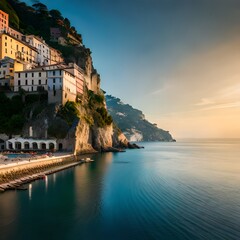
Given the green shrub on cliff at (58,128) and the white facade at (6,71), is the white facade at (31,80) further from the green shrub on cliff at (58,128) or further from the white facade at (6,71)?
the green shrub on cliff at (58,128)

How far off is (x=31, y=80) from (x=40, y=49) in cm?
2811

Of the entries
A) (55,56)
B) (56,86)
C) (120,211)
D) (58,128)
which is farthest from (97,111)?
(120,211)

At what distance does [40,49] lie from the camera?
328ft

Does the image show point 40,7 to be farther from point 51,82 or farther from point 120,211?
point 120,211

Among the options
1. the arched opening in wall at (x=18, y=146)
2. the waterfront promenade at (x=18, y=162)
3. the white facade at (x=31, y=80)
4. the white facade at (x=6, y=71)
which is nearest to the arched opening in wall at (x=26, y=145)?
the arched opening in wall at (x=18, y=146)

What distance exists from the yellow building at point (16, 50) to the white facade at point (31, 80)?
33.1 ft

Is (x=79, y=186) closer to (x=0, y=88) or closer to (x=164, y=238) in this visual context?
(x=164, y=238)

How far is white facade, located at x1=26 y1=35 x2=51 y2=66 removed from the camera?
320 ft

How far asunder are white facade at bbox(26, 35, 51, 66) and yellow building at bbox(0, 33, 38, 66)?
114 inches

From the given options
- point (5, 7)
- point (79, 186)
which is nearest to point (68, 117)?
point (79, 186)

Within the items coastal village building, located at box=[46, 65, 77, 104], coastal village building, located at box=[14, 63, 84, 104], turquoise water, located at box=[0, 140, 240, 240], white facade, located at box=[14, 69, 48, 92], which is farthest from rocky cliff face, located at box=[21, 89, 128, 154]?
turquoise water, located at box=[0, 140, 240, 240]

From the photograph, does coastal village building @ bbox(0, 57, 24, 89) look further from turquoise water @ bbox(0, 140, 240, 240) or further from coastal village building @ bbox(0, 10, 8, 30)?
turquoise water @ bbox(0, 140, 240, 240)

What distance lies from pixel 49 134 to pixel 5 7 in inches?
2966

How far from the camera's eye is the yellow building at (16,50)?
82312mm
